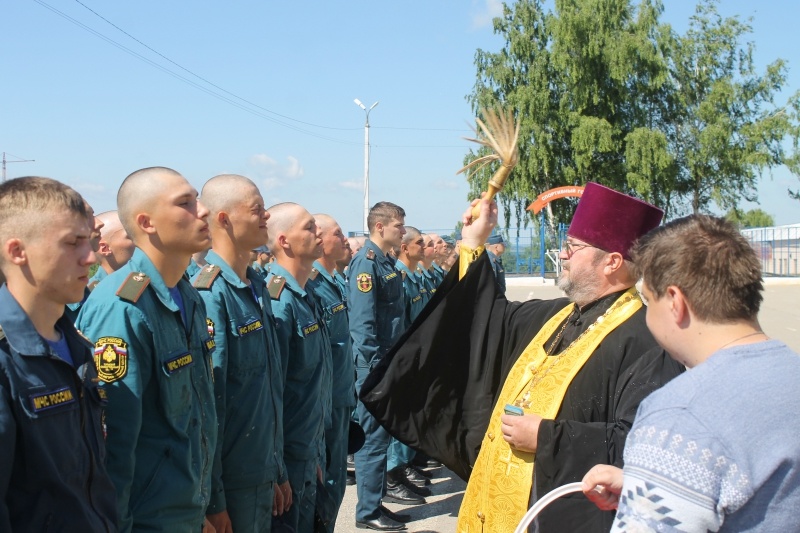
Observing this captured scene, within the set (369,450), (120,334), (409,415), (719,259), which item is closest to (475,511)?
(409,415)

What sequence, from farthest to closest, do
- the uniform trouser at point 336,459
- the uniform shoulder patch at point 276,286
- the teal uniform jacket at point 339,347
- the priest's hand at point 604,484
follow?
the teal uniform jacket at point 339,347 → the uniform trouser at point 336,459 → the uniform shoulder patch at point 276,286 → the priest's hand at point 604,484

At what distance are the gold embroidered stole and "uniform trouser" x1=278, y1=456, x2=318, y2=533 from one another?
102cm

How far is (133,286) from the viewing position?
9.78ft

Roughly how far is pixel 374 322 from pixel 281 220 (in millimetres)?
2401

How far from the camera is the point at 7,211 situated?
2.47 metres

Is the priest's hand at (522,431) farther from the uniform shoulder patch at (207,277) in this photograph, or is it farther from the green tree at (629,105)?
the green tree at (629,105)

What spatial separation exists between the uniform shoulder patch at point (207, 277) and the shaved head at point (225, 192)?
0.30 metres

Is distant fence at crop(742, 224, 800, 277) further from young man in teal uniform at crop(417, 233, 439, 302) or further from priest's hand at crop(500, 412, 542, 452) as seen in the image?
priest's hand at crop(500, 412, 542, 452)

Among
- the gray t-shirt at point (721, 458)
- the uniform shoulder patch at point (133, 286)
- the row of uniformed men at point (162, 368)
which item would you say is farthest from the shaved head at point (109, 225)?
the gray t-shirt at point (721, 458)

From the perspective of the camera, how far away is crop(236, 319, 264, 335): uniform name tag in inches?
147

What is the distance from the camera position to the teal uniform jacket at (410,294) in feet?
27.9

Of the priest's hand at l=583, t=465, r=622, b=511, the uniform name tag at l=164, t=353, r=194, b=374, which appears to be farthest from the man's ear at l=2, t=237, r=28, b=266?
the priest's hand at l=583, t=465, r=622, b=511

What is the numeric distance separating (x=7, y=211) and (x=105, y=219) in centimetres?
307

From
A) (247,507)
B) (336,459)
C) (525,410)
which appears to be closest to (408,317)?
(336,459)
